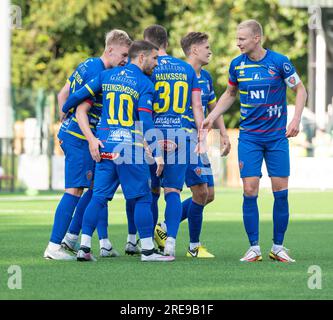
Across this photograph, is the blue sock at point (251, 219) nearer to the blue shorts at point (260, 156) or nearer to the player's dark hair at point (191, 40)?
the blue shorts at point (260, 156)

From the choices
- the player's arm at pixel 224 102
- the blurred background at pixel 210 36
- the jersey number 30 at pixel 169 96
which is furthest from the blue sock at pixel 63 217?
the blurred background at pixel 210 36

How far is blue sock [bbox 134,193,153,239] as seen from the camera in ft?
35.7

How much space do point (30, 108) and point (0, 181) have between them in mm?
3026

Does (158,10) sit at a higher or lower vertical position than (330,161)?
higher

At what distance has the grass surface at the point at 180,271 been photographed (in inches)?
344

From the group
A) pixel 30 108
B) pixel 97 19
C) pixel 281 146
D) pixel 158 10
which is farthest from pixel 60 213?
pixel 158 10

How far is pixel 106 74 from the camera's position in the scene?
35.9 ft

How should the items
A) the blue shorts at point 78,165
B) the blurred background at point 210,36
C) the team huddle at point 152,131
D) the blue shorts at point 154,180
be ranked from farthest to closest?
1. the blurred background at point 210,36
2. the blue shorts at point 154,180
3. the blue shorts at point 78,165
4. the team huddle at point 152,131

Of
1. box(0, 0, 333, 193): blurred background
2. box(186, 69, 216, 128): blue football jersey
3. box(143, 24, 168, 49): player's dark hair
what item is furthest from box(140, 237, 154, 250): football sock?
box(0, 0, 333, 193): blurred background

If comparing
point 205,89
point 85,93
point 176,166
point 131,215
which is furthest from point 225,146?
point 85,93

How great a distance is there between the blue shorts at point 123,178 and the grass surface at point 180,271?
25.2 inches

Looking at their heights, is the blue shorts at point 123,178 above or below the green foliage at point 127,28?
below

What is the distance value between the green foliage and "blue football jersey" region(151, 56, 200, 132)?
1163 inches

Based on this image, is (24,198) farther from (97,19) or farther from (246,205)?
(97,19)
